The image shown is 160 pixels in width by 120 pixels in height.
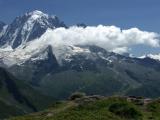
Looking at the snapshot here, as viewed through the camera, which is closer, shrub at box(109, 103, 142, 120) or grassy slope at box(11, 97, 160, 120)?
grassy slope at box(11, 97, 160, 120)

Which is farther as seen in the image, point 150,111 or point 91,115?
point 150,111

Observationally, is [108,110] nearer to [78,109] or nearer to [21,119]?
[78,109]

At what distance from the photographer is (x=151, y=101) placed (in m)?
121

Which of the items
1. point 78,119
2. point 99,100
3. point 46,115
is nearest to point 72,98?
point 99,100

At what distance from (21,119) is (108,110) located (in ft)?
63.4

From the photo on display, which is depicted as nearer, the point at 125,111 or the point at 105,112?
the point at 105,112

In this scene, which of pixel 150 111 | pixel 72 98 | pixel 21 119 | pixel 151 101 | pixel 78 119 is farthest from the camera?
pixel 72 98

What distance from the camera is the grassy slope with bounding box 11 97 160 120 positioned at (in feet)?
330

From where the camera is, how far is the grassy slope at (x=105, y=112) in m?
101

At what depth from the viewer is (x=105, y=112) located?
104m

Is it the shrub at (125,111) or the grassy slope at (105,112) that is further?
the shrub at (125,111)

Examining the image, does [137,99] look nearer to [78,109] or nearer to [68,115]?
[78,109]

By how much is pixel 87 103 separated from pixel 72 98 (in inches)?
711

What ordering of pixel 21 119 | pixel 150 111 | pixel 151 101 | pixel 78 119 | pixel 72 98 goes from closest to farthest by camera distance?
pixel 78 119, pixel 21 119, pixel 150 111, pixel 151 101, pixel 72 98
